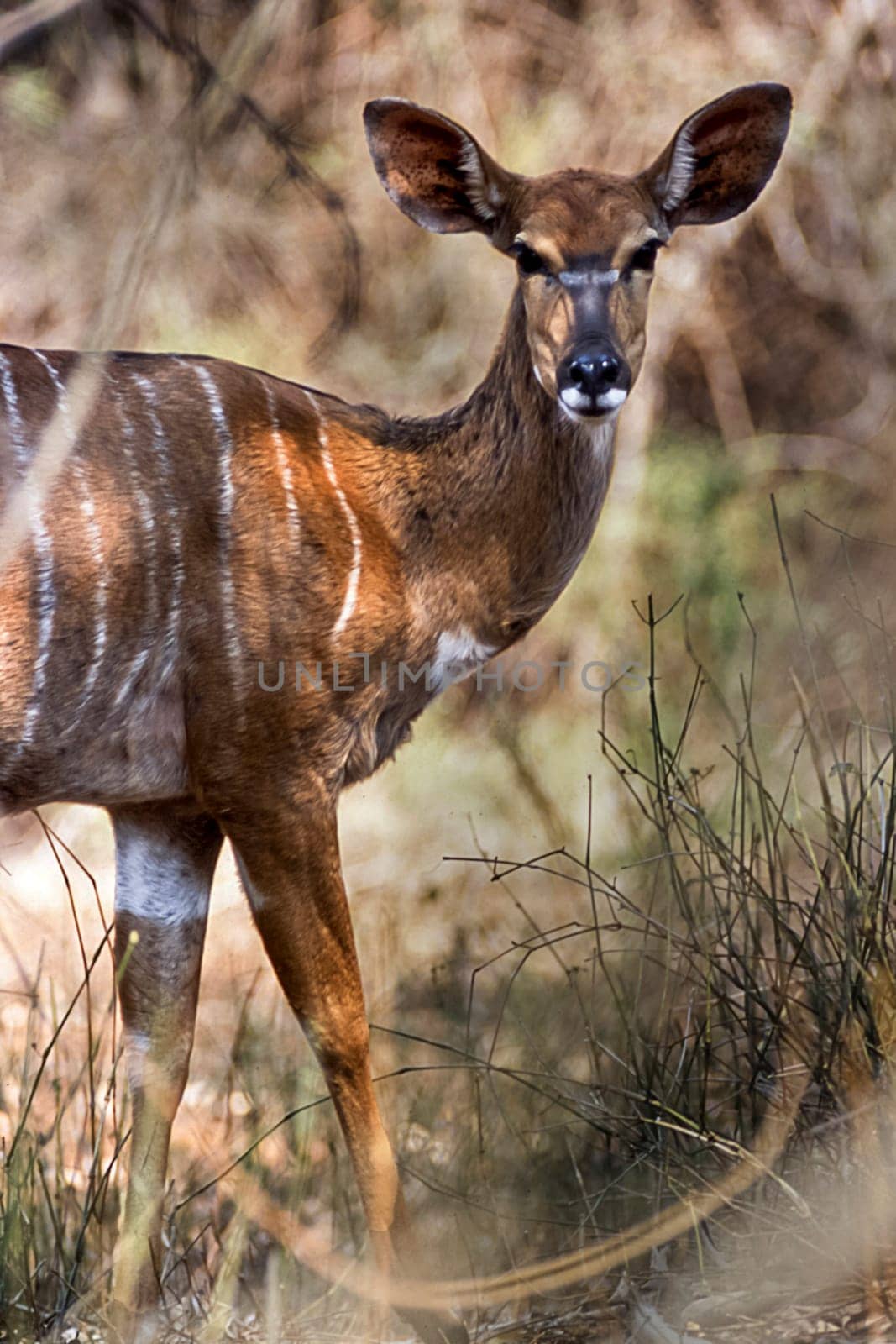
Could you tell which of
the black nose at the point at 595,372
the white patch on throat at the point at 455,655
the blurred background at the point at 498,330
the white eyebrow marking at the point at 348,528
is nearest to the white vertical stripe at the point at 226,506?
the white eyebrow marking at the point at 348,528

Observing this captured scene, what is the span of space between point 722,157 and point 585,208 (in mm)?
448

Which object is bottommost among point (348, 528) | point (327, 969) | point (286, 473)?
point (327, 969)

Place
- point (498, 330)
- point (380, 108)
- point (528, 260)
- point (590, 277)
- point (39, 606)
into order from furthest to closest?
point (498, 330)
point (380, 108)
point (528, 260)
point (590, 277)
point (39, 606)

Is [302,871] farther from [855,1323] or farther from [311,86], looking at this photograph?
[311,86]

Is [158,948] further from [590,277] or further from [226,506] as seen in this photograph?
[590,277]

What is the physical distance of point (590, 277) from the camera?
128 inches

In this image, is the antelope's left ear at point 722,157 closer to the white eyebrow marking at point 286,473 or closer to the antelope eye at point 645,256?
the antelope eye at point 645,256

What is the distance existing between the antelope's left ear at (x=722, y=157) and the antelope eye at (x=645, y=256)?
0.20 meters

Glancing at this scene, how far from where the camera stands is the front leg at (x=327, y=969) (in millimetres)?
3197

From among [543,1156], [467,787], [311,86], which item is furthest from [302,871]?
[311,86]

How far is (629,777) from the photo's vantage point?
5.42 m

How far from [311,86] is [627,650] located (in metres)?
2.13

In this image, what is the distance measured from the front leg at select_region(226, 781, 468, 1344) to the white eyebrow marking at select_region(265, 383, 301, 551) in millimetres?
483

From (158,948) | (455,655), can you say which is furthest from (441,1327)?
(455,655)
